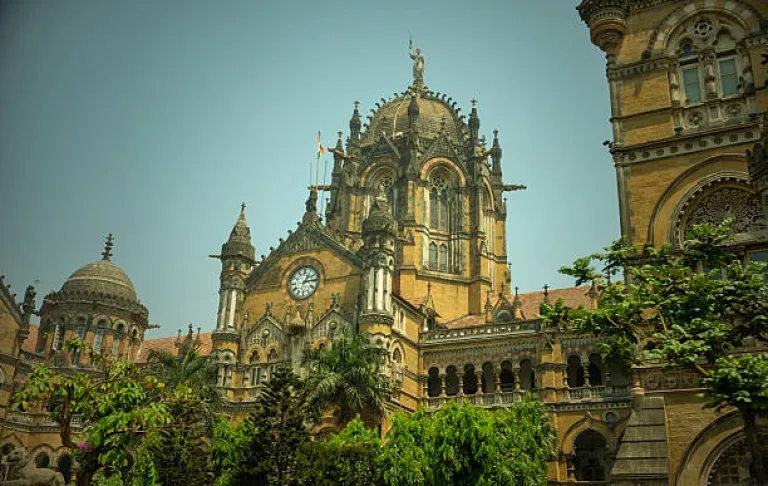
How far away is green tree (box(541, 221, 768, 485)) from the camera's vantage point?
15273 mm

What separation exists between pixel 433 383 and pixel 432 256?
11956 millimetres

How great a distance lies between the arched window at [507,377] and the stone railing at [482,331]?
1823mm

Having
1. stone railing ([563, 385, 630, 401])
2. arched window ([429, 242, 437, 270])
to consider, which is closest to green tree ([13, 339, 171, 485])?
stone railing ([563, 385, 630, 401])

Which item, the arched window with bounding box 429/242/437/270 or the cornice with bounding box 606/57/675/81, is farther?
the arched window with bounding box 429/242/437/270

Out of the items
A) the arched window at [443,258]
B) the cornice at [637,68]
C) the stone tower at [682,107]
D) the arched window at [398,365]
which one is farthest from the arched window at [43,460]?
the cornice at [637,68]

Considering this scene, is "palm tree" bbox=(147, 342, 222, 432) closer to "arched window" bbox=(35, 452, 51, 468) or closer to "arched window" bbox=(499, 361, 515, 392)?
"arched window" bbox=(35, 452, 51, 468)

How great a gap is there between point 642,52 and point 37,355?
1542 inches

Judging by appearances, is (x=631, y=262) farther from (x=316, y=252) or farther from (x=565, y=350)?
(x=316, y=252)

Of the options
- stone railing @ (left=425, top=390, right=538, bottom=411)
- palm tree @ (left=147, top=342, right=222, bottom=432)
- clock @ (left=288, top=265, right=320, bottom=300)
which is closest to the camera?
palm tree @ (left=147, top=342, right=222, bottom=432)

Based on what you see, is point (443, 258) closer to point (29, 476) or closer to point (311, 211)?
point (311, 211)

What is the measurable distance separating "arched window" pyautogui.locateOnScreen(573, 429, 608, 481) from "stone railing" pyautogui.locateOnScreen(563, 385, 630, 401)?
184 cm

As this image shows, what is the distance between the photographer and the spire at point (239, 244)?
45.6m

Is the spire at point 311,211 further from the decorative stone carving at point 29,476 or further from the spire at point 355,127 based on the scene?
the decorative stone carving at point 29,476

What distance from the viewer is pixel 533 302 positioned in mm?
50125
